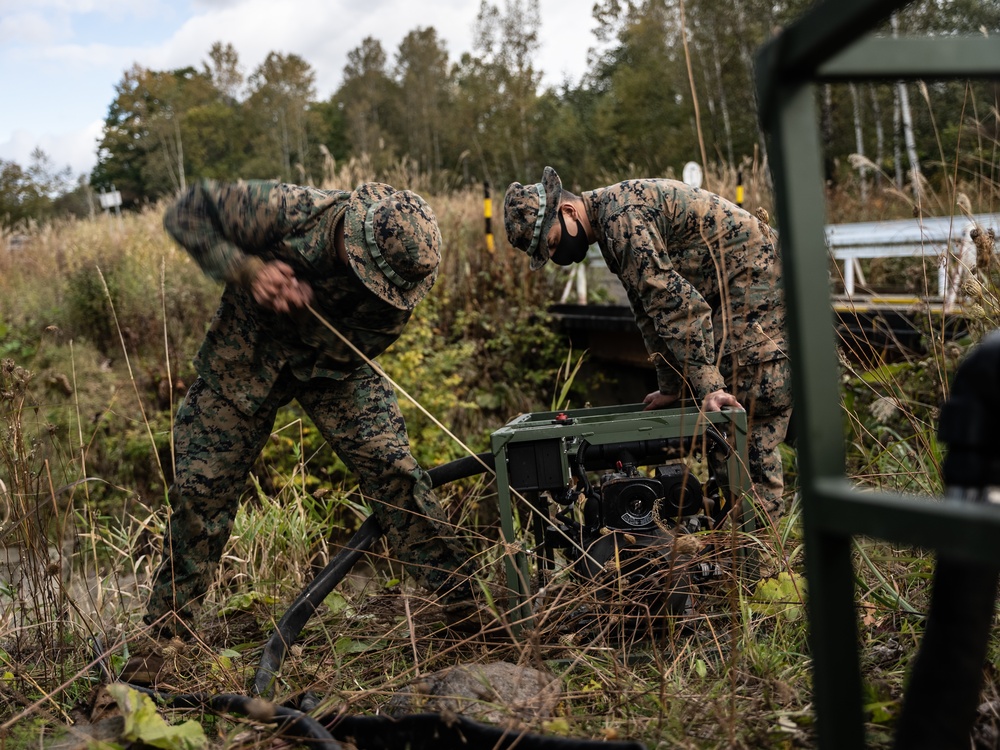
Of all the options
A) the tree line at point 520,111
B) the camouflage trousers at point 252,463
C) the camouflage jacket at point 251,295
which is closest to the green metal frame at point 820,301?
the camouflage jacket at point 251,295

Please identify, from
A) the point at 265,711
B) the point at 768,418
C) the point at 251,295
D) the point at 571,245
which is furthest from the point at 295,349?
the point at 768,418

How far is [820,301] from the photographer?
3.36 feet

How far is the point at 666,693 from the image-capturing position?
2119mm

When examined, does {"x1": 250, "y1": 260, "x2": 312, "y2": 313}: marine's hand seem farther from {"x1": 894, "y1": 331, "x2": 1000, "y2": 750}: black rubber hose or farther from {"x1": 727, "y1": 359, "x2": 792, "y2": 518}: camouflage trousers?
{"x1": 894, "y1": 331, "x2": 1000, "y2": 750}: black rubber hose

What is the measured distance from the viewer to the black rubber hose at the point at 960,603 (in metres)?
1.01

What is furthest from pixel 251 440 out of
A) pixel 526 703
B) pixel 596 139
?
pixel 596 139

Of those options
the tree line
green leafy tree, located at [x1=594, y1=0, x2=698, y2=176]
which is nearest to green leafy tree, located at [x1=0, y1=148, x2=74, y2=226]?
the tree line

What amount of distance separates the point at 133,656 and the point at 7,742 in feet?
3.04

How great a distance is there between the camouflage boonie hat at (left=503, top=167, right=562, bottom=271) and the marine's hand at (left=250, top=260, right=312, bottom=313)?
1184mm

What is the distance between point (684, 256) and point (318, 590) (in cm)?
218

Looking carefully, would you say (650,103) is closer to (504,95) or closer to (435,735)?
(504,95)

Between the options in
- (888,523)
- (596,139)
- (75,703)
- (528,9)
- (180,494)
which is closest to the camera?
(888,523)

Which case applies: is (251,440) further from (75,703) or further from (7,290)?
(7,290)

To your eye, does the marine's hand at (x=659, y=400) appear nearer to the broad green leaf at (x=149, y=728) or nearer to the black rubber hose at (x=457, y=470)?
the black rubber hose at (x=457, y=470)
